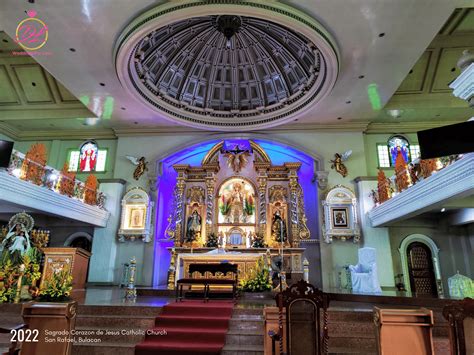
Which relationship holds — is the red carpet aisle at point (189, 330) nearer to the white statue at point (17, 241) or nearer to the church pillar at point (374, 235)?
the white statue at point (17, 241)

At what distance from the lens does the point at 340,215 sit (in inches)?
516

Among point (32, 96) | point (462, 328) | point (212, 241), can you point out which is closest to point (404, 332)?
point (462, 328)

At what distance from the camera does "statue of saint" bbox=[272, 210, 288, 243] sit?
43.5 feet

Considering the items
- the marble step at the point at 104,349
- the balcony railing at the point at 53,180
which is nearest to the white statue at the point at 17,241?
the balcony railing at the point at 53,180

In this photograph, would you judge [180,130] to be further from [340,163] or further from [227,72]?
[340,163]

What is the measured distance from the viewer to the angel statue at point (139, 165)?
1437 cm

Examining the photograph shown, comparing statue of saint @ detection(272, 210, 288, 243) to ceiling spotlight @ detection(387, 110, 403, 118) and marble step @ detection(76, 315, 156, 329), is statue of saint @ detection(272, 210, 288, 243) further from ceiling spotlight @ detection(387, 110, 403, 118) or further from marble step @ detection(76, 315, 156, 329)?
marble step @ detection(76, 315, 156, 329)

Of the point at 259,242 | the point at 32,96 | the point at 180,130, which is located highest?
the point at 32,96

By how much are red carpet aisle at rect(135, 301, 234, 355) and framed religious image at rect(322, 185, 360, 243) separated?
699cm

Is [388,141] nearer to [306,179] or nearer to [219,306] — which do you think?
[306,179]

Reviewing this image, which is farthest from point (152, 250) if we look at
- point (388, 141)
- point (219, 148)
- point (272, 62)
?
point (388, 141)

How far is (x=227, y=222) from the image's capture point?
45.9ft

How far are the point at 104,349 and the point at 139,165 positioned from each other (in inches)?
379

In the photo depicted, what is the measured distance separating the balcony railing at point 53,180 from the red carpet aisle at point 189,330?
592 centimetres
